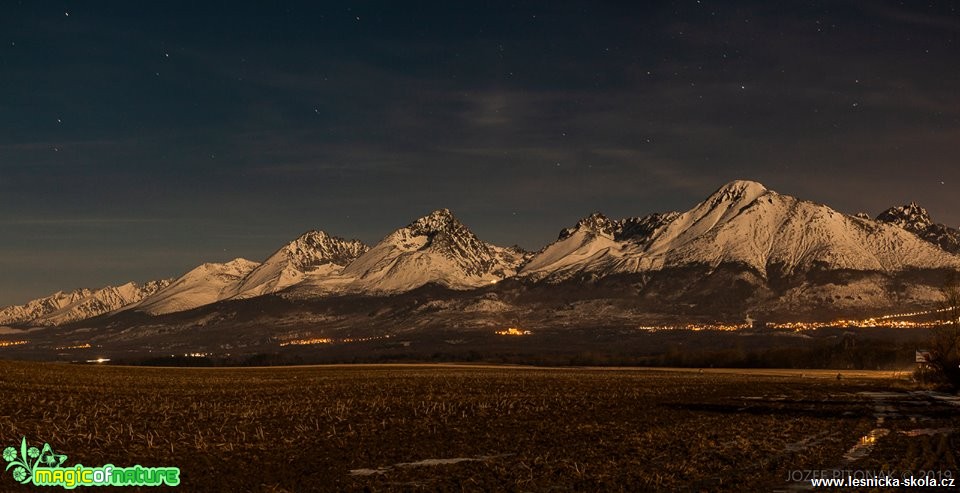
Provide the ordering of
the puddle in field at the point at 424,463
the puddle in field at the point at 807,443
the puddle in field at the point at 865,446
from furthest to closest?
the puddle in field at the point at 807,443, the puddle in field at the point at 865,446, the puddle in field at the point at 424,463

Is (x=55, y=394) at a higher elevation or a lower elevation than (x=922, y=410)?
higher

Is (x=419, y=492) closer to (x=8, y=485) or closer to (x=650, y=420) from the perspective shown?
(x=8, y=485)

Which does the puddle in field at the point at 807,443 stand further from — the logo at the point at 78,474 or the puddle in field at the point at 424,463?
the logo at the point at 78,474

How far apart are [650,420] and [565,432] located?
8225mm

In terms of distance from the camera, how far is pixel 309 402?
6141 cm

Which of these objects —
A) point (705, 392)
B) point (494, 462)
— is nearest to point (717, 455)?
point (494, 462)

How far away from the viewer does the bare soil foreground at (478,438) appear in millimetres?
31531

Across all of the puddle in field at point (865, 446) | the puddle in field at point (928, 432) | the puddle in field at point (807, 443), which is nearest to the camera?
the puddle in field at point (865, 446)

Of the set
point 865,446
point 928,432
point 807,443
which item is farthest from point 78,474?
point 928,432

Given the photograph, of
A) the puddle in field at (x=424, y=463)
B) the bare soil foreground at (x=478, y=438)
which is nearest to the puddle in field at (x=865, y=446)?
→ the bare soil foreground at (x=478, y=438)

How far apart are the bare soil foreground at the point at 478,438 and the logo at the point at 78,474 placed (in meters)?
0.59

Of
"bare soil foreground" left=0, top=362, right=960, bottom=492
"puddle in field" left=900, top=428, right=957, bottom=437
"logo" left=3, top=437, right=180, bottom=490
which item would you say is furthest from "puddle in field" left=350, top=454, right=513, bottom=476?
"puddle in field" left=900, top=428, right=957, bottom=437

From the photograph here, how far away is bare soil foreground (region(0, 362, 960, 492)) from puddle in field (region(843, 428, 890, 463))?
0.09m

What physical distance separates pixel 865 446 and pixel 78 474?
3009cm
